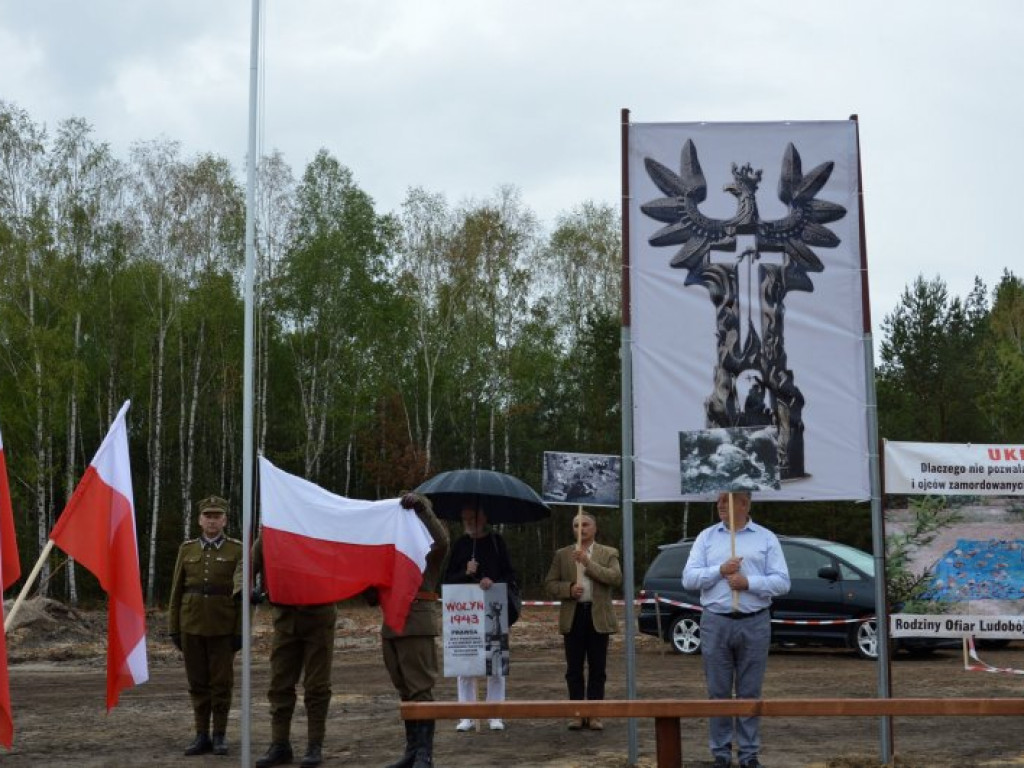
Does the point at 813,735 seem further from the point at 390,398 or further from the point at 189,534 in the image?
the point at 390,398

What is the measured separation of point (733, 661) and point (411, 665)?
2302 mm

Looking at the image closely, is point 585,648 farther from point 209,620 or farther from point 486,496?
point 209,620

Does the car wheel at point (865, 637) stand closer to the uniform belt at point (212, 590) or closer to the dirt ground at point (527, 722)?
the dirt ground at point (527, 722)

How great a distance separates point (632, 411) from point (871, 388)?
178cm

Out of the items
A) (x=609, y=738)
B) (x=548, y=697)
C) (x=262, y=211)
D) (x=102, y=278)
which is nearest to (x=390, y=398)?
(x=262, y=211)

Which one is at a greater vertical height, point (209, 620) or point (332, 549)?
point (332, 549)

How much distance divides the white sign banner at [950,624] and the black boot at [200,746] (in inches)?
211

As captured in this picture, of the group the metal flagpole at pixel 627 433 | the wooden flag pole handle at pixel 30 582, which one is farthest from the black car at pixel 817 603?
the wooden flag pole handle at pixel 30 582

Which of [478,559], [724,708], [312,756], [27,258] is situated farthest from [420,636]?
[27,258]

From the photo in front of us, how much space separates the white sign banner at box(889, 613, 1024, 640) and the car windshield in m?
9.92

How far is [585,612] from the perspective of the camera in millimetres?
11578

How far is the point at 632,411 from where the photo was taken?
398 inches

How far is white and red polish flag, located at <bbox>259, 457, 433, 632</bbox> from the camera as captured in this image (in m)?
9.59

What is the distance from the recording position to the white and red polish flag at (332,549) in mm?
9594
